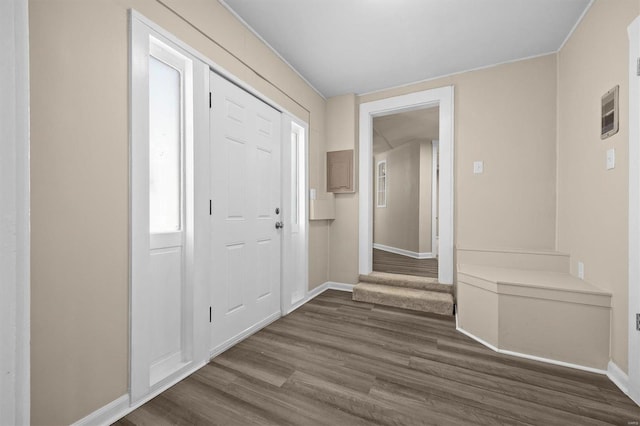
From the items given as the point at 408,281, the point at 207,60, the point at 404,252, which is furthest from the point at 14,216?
the point at 404,252

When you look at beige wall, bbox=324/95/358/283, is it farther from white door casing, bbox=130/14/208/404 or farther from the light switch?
the light switch

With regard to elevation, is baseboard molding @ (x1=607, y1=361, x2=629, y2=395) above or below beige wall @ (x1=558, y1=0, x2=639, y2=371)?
below

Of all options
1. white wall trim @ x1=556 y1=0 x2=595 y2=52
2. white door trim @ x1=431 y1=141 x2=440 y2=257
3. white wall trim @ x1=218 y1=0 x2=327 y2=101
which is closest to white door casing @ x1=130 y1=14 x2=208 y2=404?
white wall trim @ x1=218 y1=0 x2=327 y2=101

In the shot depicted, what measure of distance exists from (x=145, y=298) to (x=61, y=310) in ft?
1.19

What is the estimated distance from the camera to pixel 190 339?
1.80 m

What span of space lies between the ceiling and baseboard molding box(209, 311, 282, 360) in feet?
11.5

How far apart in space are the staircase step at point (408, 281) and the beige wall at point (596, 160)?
48.1 inches

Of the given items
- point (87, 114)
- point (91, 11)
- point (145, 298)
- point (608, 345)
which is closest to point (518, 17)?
point (608, 345)

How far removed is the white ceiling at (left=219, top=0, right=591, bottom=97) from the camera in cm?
205

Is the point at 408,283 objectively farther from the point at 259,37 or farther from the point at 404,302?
the point at 259,37

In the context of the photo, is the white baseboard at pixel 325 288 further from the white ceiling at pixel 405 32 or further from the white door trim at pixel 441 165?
the white ceiling at pixel 405 32

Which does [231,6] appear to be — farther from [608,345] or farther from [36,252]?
[608,345]

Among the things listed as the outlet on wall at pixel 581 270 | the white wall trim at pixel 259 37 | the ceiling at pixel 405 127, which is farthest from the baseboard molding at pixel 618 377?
the white wall trim at pixel 259 37

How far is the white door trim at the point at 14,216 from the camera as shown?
95cm
